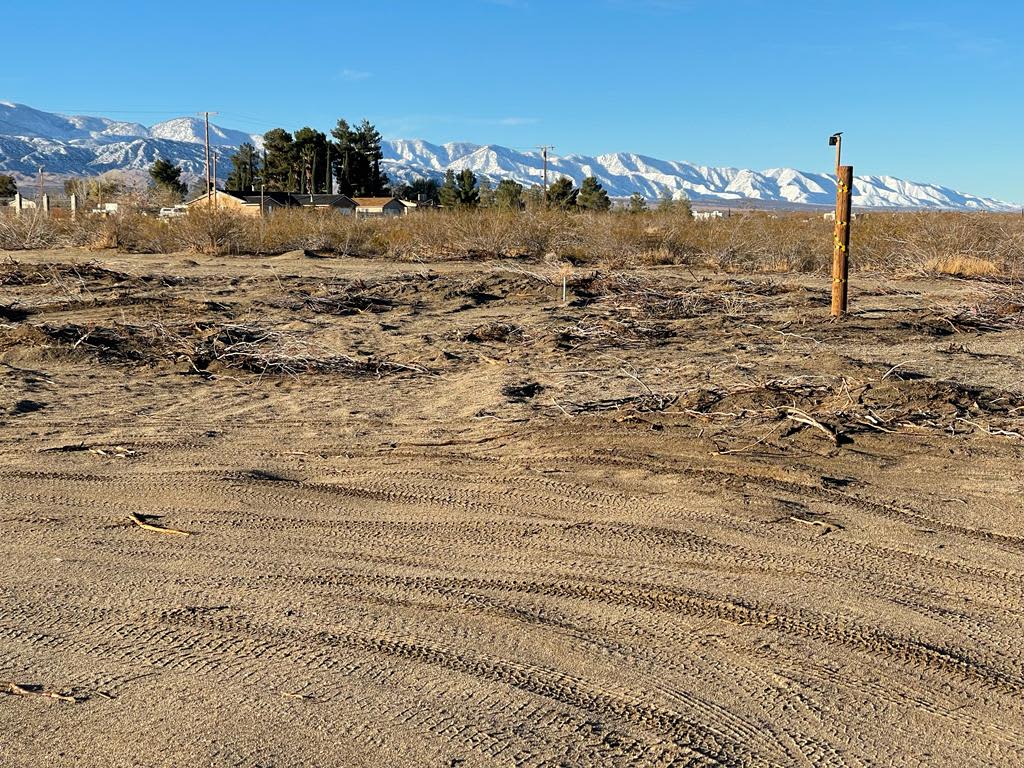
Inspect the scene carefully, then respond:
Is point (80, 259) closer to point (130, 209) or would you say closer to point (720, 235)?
point (130, 209)

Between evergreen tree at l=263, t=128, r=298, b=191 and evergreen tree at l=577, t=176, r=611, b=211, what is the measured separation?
22.1 m

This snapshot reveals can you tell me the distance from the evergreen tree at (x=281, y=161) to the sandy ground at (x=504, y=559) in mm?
70095

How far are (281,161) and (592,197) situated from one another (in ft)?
84.1

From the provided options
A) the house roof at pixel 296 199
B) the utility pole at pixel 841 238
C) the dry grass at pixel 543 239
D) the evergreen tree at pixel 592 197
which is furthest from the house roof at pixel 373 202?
the utility pole at pixel 841 238

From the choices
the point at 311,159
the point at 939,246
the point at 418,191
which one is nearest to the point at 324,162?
the point at 311,159

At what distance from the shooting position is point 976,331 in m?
14.4

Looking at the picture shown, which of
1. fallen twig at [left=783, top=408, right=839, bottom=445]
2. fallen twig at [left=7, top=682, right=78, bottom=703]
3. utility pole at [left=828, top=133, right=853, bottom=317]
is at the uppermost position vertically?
utility pole at [left=828, top=133, right=853, bottom=317]

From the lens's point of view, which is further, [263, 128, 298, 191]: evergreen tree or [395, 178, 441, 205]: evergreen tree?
[395, 178, 441, 205]: evergreen tree

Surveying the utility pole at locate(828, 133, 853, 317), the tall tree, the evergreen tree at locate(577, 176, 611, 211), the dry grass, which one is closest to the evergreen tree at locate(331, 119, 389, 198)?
the tall tree

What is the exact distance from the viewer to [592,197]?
67625 millimetres

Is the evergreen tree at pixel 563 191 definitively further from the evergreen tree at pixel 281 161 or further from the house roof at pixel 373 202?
the evergreen tree at pixel 281 161

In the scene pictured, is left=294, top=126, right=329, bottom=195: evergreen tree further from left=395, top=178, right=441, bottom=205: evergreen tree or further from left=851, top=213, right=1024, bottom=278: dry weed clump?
left=851, top=213, right=1024, bottom=278: dry weed clump

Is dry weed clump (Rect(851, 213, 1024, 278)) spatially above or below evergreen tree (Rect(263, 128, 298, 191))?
below

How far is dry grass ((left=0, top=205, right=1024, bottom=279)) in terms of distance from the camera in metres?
27.1
